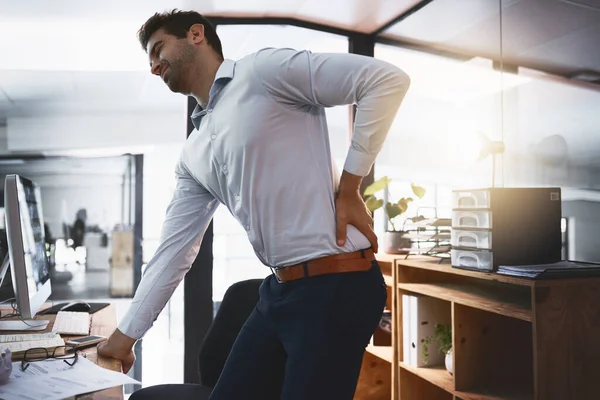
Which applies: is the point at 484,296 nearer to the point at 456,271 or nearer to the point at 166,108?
the point at 456,271

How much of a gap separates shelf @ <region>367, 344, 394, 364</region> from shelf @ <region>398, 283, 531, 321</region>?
44 cm

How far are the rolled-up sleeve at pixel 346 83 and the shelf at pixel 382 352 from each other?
1.92m

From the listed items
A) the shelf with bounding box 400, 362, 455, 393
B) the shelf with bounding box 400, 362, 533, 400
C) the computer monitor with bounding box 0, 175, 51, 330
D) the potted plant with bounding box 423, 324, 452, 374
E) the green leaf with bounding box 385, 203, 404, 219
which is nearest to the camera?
the computer monitor with bounding box 0, 175, 51, 330

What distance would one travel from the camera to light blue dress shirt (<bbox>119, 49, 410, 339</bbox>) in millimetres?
1286

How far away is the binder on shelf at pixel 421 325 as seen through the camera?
2684mm

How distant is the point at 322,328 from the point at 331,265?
14 centimetres

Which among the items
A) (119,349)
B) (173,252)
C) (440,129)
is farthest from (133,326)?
(440,129)

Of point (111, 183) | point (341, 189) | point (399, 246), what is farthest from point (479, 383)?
point (111, 183)

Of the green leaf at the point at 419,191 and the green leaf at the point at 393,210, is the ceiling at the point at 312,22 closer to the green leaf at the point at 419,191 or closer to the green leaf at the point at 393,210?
the green leaf at the point at 419,191

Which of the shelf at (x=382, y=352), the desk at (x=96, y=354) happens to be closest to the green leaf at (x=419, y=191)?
the shelf at (x=382, y=352)

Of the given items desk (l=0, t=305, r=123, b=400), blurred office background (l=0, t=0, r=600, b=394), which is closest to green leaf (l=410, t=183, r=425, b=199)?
blurred office background (l=0, t=0, r=600, b=394)

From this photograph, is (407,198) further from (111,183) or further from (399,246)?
(111,183)

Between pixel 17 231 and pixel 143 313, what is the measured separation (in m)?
0.43

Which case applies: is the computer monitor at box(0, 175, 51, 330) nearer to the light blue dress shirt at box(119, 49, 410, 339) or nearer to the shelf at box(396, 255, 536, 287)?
the light blue dress shirt at box(119, 49, 410, 339)
